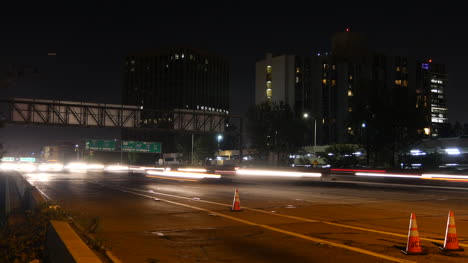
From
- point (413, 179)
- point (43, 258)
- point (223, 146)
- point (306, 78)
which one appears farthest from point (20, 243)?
point (223, 146)

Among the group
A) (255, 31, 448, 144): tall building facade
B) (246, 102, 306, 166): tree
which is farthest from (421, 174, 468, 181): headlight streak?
(255, 31, 448, 144): tall building facade

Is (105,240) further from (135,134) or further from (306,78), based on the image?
(135,134)

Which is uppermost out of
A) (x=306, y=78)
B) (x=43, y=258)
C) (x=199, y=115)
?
(x=306, y=78)

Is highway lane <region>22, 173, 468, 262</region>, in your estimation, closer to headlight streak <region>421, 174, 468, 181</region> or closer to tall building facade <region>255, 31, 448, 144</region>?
headlight streak <region>421, 174, 468, 181</region>

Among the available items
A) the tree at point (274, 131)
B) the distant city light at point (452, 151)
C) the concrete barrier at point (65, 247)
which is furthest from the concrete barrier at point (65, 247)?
the tree at point (274, 131)

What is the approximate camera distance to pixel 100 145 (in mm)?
101438

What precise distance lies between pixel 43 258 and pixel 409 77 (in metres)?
134

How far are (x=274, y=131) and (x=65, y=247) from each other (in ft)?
244

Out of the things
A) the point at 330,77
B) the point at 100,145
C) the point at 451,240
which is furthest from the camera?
the point at 330,77

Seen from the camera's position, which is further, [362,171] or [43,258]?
[362,171]

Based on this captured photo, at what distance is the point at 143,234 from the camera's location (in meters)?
12.3

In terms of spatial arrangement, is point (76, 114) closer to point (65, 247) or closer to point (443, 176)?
point (443, 176)

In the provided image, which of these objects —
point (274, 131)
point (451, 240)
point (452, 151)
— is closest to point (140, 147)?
point (274, 131)

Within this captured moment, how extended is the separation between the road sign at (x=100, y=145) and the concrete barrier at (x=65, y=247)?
93561 mm
